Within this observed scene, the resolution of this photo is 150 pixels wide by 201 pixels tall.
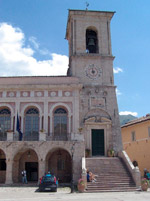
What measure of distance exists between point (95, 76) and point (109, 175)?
11.2 m

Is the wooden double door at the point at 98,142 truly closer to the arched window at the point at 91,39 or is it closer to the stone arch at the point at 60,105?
the stone arch at the point at 60,105

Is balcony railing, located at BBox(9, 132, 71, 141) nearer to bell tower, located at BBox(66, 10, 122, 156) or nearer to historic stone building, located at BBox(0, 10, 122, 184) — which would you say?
historic stone building, located at BBox(0, 10, 122, 184)

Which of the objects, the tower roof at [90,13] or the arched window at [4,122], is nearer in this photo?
the arched window at [4,122]

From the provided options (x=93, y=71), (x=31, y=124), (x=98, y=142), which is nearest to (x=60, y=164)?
(x=98, y=142)

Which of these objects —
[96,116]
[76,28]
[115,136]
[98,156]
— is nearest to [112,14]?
[76,28]

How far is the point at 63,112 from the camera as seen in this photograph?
2628cm

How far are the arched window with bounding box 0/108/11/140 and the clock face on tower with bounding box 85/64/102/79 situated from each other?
374 inches

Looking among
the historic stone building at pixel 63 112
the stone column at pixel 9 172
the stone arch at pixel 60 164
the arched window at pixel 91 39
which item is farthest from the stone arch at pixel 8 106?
the arched window at pixel 91 39

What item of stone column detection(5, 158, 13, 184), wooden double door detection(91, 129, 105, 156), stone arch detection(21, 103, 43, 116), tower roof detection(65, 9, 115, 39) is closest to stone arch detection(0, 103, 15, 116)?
stone arch detection(21, 103, 43, 116)

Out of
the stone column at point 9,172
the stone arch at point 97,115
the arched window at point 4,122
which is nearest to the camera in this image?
the stone column at point 9,172

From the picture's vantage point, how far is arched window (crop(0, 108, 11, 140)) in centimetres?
2569

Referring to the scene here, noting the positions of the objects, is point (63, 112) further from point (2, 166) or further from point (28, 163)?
point (2, 166)

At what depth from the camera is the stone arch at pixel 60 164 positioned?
81.0 ft

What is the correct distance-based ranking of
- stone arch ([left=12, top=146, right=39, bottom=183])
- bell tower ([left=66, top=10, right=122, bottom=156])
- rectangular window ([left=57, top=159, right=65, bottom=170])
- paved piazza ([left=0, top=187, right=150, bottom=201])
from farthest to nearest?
bell tower ([left=66, top=10, right=122, bottom=156]) → rectangular window ([left=57, top=159, right=65, bottom=170]) → stone arch ([left=12, top=146, right=39, bottom=183]) → paved piazza ([left=0, top=187, right=150, bottom=201])
